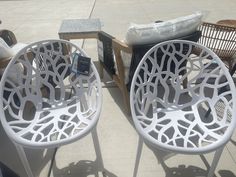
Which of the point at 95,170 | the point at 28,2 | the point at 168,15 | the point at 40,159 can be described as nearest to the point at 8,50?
the point at 40,159

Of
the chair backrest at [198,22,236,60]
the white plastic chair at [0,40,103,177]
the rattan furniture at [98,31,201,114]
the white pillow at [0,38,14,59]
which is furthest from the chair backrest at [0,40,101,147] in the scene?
the chair backrest at [198,22,236,60]

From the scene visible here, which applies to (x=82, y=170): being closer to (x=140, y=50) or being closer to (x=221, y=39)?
(x=140, y=50)

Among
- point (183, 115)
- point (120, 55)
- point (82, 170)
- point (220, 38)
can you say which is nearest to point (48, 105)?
point (82, 170)

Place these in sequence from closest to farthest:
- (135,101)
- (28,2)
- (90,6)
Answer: (135,101), (90,6), (28,2)

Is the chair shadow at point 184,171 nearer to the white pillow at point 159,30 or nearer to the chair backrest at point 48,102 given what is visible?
the chair backrest at point 48,102

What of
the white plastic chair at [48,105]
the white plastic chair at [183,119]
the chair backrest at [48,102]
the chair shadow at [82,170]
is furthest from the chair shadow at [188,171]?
the chair backrest at [48,102]

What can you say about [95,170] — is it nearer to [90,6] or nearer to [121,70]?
[121,70]

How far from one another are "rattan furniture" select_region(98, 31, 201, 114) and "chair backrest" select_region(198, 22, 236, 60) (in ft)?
0.90

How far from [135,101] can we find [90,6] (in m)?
5.75

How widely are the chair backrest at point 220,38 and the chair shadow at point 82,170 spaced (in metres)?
1.69

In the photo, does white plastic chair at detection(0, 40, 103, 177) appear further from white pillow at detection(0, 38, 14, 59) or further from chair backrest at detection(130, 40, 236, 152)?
white pillow at detection(0, 38, 14, 59)

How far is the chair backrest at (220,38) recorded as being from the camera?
104 inches

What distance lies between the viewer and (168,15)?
6.07 metres

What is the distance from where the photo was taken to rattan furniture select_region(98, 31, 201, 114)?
236 centimetres
